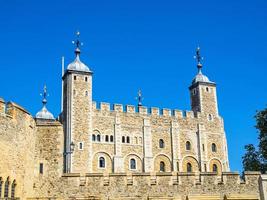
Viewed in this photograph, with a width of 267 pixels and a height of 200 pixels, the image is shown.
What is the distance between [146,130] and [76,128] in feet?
26.5

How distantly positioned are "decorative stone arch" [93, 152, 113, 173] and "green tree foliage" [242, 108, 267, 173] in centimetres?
1481

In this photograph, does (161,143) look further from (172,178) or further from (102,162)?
(172,178)

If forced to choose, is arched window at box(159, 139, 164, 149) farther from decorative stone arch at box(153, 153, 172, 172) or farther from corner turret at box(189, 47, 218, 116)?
corner turret at box(189, 47, 218, 116)

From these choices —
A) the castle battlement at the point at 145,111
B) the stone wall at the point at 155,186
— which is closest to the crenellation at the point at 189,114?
the castle battlement at the point at 145,111

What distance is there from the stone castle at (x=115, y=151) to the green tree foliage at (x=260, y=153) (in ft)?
18.5

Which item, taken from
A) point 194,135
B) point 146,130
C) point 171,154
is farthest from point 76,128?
point 194,135

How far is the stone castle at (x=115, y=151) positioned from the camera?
14836 mm

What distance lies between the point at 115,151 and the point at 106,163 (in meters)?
1.57

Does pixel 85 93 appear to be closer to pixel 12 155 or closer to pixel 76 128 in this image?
pixel 76 128

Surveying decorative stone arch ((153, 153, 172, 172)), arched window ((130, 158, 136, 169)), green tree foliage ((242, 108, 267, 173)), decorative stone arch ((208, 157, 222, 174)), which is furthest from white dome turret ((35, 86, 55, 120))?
green tree foliage ((242, 108, 267, 173))

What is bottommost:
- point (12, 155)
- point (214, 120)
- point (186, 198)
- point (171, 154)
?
point (186, 198)

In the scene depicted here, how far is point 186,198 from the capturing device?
16344mm

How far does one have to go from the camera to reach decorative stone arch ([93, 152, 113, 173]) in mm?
42037

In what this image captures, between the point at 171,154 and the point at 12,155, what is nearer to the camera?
the point at 12,155
